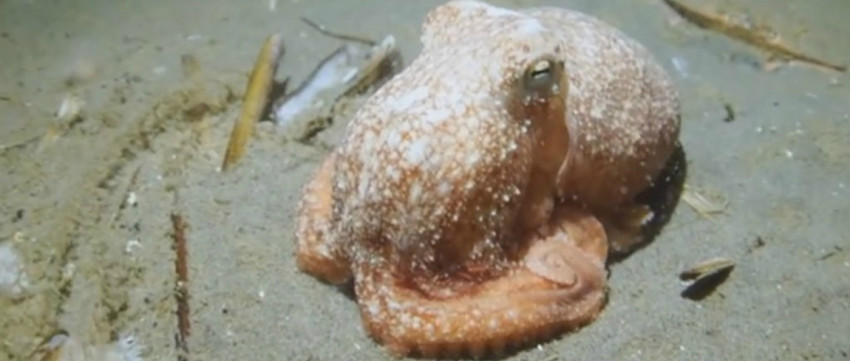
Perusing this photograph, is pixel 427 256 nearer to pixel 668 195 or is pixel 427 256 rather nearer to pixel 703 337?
pixel 703 337

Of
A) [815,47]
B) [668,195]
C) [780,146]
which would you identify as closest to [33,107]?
[668,195]

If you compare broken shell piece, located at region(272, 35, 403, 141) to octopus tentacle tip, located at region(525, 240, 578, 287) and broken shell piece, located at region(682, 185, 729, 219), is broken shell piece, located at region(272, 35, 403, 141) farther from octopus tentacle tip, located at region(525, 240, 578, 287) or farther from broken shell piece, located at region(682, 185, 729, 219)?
broken shell piece, located at region(682, 185, 729, 219)

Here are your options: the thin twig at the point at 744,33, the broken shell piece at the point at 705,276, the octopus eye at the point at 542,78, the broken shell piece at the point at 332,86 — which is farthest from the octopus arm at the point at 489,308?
the thin twig at the point at 744,33

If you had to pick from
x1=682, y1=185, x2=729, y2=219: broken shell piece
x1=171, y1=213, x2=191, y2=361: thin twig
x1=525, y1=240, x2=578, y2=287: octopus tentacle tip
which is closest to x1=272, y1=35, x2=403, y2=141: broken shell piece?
x1=171, y1=213, x2=191, y2=361: thin twig

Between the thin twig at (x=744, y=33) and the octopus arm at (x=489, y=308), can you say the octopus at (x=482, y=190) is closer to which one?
the octopus arm at (x=489, y=308)

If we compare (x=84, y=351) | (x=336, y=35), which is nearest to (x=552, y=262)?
(x=84, y=351)

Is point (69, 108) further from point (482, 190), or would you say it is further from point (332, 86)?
point (482, 190)
